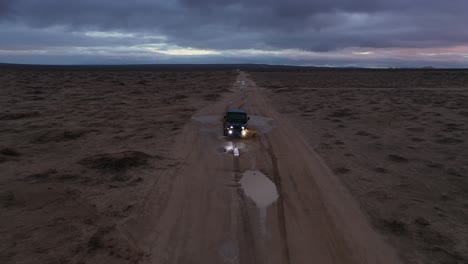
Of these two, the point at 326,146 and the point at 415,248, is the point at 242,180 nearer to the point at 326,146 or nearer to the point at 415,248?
the point at 415,248

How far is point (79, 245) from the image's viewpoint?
10680 mm

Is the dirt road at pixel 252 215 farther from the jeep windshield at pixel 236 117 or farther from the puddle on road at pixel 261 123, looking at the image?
the puddle on road at pixel 261 123

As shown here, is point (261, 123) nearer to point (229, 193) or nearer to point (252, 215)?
point (229, 193)

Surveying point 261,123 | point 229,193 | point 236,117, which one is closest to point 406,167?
point 229,193

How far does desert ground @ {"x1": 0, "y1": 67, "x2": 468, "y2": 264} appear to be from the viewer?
35.2 feet

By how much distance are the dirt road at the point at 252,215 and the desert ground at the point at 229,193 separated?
6cm

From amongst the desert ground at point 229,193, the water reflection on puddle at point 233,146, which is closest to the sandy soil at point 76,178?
the desert ground at point 229,193

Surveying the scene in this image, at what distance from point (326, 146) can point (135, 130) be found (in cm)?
1328

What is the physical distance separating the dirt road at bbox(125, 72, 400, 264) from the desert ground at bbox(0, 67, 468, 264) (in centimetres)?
6

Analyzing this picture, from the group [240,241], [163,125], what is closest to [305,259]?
[240,241]

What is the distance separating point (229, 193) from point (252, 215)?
217cm

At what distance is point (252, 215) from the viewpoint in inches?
505

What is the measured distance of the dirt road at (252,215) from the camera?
10508 millimetres

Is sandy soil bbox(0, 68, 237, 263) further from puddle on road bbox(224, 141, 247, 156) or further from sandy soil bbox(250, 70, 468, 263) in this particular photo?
sandy soil bbox(250, 70, 468, 263)
